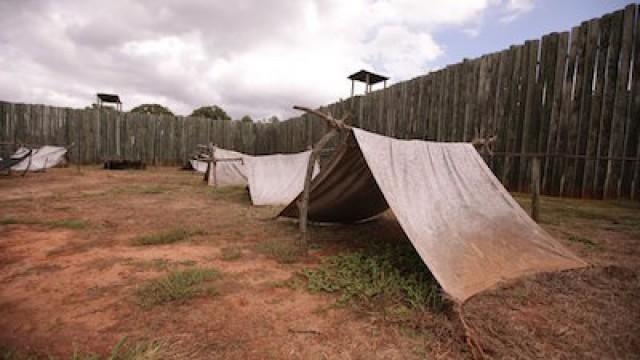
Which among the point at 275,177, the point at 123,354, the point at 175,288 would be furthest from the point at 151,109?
the point at 123,354

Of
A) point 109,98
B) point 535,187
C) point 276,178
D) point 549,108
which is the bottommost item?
point 276,178

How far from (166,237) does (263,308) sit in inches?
77.8

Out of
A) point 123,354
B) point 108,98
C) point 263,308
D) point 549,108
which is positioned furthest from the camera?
point 108,98

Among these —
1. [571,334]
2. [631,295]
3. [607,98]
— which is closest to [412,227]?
[571,334]

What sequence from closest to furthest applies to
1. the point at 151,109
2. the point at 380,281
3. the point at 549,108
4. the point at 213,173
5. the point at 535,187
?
the point at 380,281, the point at 535,187, the point at 549,108, the point at 213,173, the point at 151,109

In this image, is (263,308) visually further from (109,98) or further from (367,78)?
(109,98)

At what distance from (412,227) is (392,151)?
30.6 inches

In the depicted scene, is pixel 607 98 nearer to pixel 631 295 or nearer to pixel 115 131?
pixel 631 295

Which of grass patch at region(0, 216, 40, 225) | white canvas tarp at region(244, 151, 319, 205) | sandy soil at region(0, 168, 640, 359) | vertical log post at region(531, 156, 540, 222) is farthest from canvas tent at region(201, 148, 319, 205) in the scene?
vertical log post at region(531, 156, 540, 222)

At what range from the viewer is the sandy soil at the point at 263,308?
5.63 ft

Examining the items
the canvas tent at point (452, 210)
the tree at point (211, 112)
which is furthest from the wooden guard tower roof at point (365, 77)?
the tree at point (211, 112)

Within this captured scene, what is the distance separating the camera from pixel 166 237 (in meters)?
3.64

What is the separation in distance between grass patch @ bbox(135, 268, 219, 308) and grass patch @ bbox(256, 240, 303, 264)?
0.65 meters

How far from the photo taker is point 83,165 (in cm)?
1330
